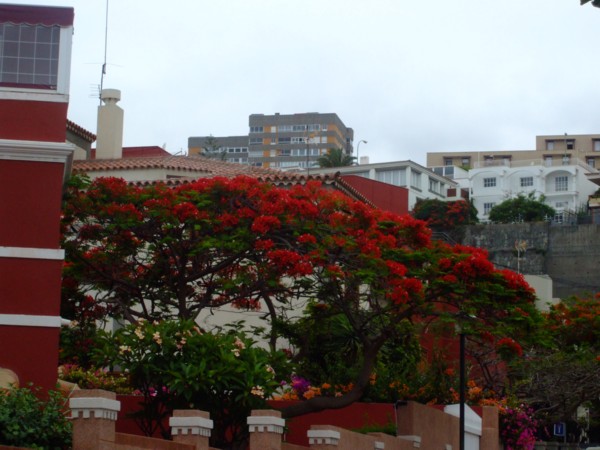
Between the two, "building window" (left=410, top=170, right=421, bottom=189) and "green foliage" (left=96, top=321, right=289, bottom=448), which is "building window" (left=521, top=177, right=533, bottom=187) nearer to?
"building window" (left=410, top=170, right=421, bottom=189)

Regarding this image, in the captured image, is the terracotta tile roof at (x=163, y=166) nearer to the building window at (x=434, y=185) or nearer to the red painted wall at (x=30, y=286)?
the red painted wall at (x=30, y=286)

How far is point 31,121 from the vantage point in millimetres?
16422

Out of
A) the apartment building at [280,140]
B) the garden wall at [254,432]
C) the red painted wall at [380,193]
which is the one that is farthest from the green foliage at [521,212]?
the garden wall at [254,432]

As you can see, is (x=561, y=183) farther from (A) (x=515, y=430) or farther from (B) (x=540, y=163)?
(A) (x=515, y=430)

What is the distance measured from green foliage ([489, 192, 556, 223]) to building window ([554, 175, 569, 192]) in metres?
9.84

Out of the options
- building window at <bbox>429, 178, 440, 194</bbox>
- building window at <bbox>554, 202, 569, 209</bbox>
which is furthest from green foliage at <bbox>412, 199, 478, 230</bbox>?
building window at <bbox>554, 202, 569, 209</bbox>

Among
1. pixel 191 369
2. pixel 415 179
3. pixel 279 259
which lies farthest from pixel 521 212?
pixel 191 369

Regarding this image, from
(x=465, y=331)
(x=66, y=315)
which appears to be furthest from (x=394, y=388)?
(x=66, y=315)

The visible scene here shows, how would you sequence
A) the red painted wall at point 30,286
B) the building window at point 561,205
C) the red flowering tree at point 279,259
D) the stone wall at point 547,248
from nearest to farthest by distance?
1. the red painted wall at point 30,286
2. the red flowering tree at point 279,259
3. the stone wall at point 547,248
4. the building window at point 561,205

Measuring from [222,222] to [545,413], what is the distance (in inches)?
621

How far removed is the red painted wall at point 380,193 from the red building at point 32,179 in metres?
24.7

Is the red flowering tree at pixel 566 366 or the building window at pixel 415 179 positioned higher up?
the building window at pixel 415 179

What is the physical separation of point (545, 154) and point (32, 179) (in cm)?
10964

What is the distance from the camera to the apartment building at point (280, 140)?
136875 mm
